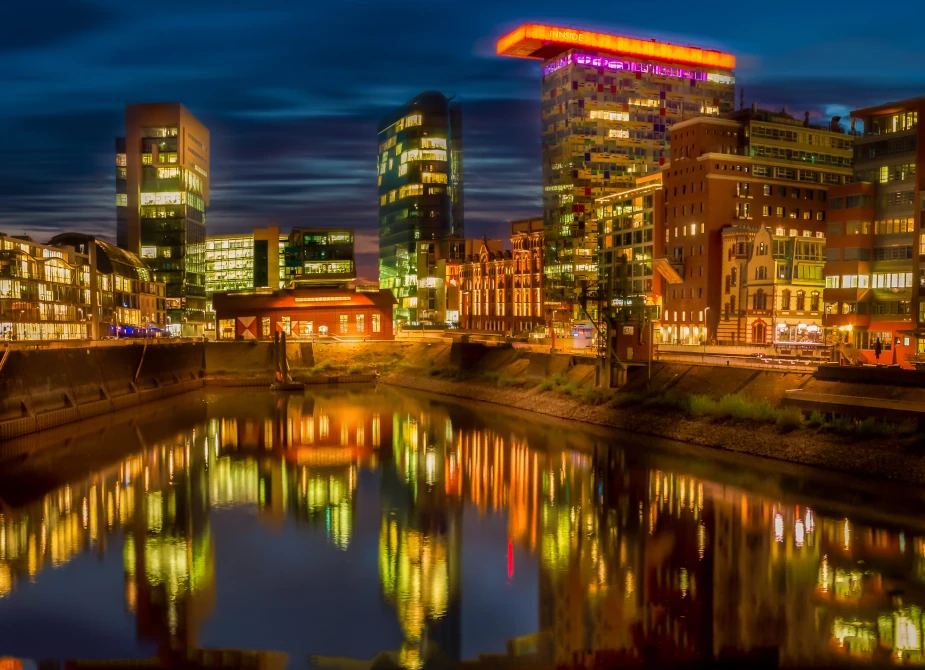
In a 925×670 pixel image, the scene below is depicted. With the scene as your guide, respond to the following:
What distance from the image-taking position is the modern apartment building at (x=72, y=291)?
3866 inches

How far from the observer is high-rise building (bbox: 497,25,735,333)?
151 m

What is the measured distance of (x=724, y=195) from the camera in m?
99.0

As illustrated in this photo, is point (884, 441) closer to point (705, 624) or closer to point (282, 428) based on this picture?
point (705, 624)

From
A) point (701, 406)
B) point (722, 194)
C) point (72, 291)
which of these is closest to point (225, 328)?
point (72, 291)

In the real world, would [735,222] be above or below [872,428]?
above

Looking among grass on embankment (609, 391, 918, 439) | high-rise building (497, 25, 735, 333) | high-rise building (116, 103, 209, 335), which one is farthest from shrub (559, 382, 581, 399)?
high-rise building (116, 103, 209, 335)

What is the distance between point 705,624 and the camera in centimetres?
2114

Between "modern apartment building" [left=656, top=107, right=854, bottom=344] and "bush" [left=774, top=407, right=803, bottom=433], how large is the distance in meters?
51.9

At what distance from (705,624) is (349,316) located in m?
93.7

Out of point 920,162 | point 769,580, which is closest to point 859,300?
point 920,162

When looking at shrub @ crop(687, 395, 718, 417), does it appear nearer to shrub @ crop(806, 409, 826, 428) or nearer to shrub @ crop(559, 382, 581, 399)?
shrub @ crop(806, 409, 826, 428)

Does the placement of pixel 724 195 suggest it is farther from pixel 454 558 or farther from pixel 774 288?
pixel 454 558

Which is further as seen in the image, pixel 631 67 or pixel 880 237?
pixel 631 67

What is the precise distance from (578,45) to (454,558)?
139056 mm
